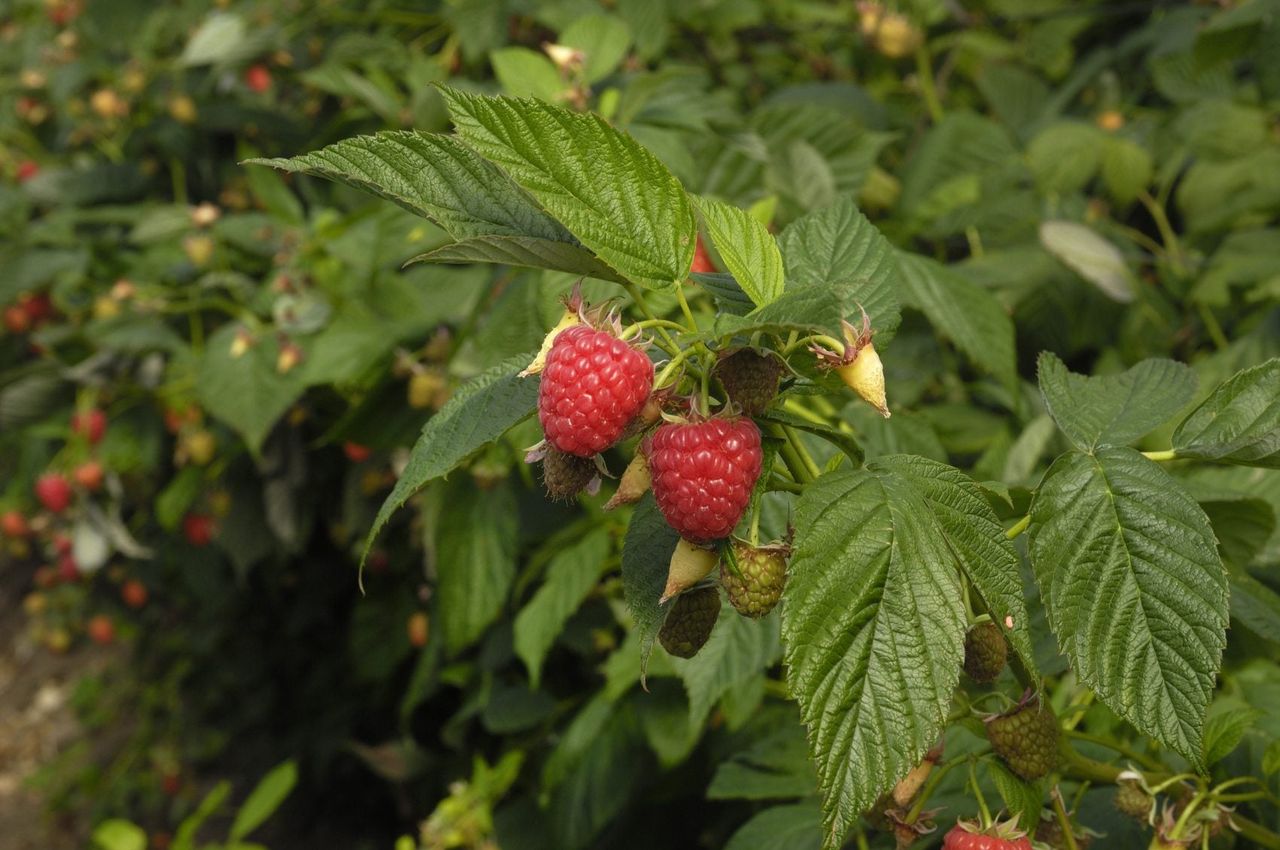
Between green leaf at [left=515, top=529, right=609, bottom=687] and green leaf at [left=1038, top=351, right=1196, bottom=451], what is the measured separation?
544mm

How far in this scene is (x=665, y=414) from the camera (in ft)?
1.53

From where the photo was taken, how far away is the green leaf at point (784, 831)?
72cm

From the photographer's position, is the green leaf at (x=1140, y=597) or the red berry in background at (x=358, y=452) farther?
the red berry in background at (x=358, y=452)

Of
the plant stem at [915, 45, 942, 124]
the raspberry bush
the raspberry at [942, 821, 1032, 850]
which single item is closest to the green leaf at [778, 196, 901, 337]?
the raspberry bush

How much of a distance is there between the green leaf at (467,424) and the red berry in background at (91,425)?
53.8 inches

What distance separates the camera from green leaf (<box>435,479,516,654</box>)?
1121 mm

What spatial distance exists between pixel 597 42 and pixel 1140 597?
893mm

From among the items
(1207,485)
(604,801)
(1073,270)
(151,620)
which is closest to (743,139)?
(1073,270)

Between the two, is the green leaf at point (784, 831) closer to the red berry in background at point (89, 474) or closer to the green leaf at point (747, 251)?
the green leaf at point (747, 251)

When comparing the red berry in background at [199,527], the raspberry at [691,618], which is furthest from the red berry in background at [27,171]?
the raspberry at [691,618]

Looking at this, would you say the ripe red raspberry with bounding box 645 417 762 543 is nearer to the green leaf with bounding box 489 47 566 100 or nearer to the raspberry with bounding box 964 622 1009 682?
the raspberry with bounding box 964 622 1009 682

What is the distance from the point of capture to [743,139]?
1135mm

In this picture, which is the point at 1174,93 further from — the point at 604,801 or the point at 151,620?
the point at 151,620

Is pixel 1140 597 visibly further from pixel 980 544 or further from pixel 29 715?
pixel 29 715
